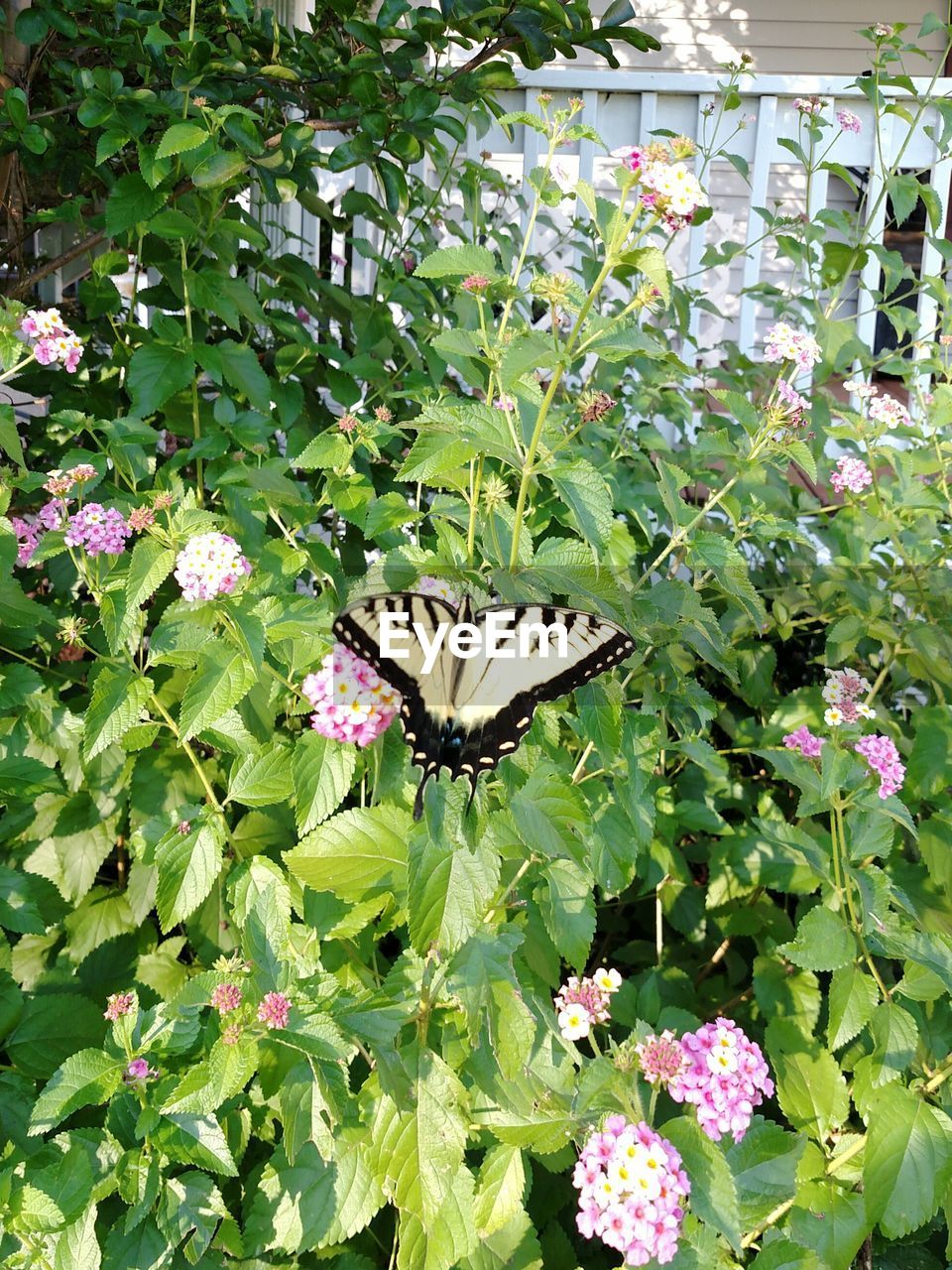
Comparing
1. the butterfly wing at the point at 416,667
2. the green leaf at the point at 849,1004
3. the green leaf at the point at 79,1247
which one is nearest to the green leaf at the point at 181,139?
the butterfly wing at the point at 416,667

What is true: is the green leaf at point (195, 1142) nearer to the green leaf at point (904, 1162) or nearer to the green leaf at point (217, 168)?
the green leaf at point (904, 1162)

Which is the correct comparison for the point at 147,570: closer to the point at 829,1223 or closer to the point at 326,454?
the point at 326,454

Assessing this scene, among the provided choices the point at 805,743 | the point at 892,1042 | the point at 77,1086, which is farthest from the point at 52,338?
the point at 892,1042

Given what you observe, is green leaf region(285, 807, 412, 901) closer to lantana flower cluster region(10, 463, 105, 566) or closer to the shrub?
the shrub

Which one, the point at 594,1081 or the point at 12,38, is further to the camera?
the point at 12,38

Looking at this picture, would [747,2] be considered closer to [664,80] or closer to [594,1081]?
[664,80]

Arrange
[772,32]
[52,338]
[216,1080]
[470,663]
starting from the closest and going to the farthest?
[216,1080], [470,663], [52,338], [772,32]

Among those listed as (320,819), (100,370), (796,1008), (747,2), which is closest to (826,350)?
(796,1008)
